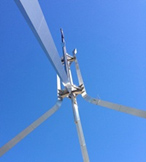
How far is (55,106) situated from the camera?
45.5 ft

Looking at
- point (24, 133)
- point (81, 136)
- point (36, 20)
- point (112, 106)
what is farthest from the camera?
point (24, 133)

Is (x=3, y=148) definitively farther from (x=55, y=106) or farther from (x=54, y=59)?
(x=54, y=59)

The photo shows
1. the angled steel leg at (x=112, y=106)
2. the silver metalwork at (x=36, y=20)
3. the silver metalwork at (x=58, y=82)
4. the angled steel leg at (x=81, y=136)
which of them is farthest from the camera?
the angled steel leg at (x=81, y=136)

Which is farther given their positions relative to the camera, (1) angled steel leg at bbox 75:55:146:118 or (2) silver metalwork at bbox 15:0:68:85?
(1) angled steel leg at bbox 75:55:146:118

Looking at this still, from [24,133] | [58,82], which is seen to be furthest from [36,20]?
[58,82]

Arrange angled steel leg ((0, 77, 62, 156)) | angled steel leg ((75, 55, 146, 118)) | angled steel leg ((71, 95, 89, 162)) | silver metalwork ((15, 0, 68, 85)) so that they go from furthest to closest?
angled steel leg ((71, 95, 89, 162)), angled steel leg ((0, 77, 62, 156)), angled steel leg ((75, 55, 146, 118)), silver metalwork ((15, 0, 68, 85))

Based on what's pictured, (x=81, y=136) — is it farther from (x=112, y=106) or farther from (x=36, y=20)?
(x=36, y=20)

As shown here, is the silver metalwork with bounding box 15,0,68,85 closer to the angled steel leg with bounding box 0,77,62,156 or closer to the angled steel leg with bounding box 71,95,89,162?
the angled steel leg with bounding box 71,95,89,162

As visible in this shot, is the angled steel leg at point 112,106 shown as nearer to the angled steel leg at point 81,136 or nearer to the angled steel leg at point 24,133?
the angled steel leg at point 81,136

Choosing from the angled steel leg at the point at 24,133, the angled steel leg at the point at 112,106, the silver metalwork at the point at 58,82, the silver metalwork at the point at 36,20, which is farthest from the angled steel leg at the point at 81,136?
the silver metalwork at the point at 36,20

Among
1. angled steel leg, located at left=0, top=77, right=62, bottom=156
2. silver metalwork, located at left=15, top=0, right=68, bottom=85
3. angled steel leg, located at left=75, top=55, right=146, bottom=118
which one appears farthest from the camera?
angled steel leg, located at left=0, top=77, right=62, bottom=156

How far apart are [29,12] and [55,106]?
35.5 ft

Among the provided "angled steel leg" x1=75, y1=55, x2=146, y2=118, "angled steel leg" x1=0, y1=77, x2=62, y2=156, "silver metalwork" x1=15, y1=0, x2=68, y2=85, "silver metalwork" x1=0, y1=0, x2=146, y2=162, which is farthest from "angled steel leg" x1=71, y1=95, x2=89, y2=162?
"silver metalwork" x1=15, y1=0, x2=68, y2=85

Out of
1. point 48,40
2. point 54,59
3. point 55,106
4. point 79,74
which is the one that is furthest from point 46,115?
point 48,40
